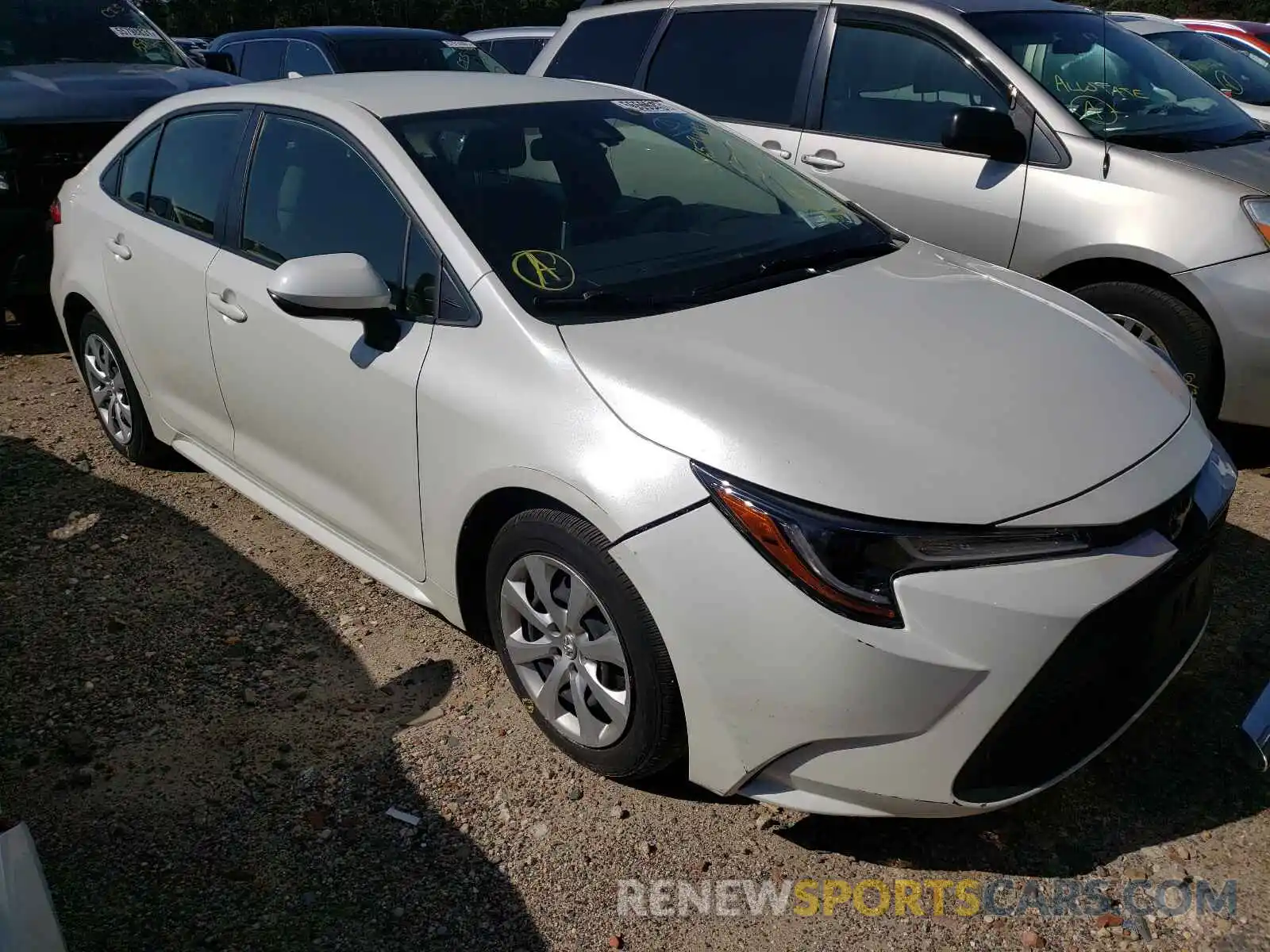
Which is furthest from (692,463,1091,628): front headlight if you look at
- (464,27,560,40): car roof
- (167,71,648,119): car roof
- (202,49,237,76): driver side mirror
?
(464,27,560,40): car roof

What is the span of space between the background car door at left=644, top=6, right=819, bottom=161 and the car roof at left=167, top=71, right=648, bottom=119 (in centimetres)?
172

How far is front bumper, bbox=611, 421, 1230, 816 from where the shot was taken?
7.04 ft

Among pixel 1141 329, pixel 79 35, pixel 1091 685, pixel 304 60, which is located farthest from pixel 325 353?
pixel 304 60

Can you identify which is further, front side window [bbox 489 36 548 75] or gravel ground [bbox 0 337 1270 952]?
front side window [bbox 489 36 548 75]

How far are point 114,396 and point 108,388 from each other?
71mm

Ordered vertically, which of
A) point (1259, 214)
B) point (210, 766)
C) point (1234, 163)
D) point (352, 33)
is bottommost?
point (210, 766)

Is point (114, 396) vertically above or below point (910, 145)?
below

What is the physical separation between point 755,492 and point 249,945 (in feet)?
4.78

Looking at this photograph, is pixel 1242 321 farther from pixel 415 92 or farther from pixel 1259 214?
pixel 415 92

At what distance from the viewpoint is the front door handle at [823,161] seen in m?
5.20

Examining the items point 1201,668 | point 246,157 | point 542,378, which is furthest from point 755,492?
point 246,157

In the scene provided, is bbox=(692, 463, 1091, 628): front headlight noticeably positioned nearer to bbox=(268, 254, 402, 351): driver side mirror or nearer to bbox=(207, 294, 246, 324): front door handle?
bbox=(268, 254, 402, 351): driver side mirror

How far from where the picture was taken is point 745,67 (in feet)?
18.4

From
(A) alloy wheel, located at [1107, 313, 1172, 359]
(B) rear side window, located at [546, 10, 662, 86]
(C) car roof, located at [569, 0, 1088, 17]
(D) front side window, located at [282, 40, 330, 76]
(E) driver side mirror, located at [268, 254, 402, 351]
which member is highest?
(C) car roof, located at [569, 0, 1088, 17]
